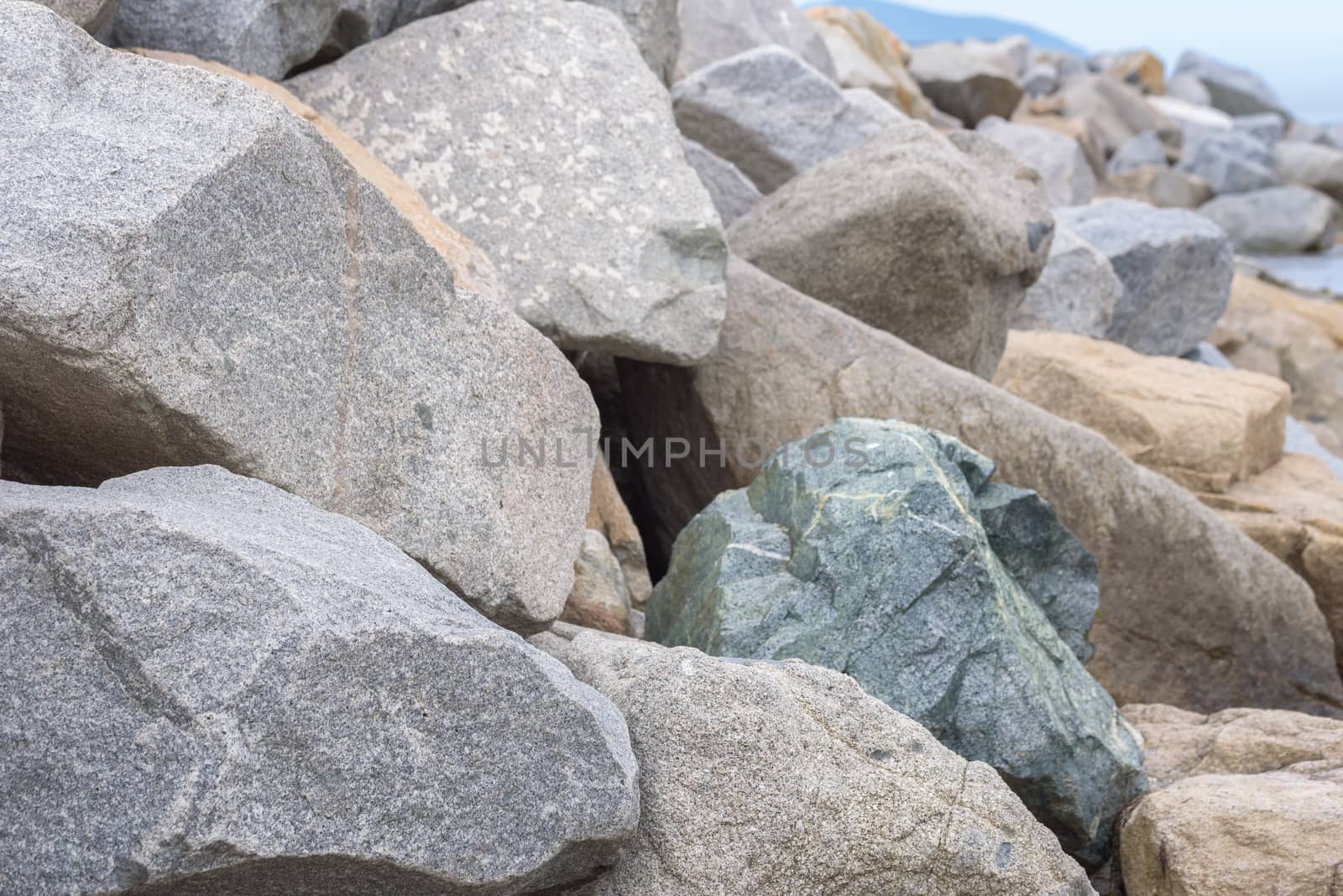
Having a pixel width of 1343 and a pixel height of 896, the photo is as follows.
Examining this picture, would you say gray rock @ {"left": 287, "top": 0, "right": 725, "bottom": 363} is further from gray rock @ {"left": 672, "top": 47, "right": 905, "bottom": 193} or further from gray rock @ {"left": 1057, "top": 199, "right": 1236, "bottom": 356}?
gray rock @ {"left": 1057, "top": 199, "right": 1236, "bottom": 356}

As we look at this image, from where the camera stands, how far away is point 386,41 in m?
3.49

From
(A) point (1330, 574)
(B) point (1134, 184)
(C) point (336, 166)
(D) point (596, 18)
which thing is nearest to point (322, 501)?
Result: (C) point (336, 166)

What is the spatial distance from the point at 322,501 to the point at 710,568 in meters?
0.94

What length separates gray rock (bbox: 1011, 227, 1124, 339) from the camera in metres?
5.96

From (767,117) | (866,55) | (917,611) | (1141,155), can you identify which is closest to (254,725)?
(917,611)

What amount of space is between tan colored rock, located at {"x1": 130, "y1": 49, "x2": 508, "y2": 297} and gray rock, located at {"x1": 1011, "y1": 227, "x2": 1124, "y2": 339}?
3557 mm

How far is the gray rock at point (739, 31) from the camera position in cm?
722

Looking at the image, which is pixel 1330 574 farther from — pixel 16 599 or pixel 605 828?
pixel 16 599

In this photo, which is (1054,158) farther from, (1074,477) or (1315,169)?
(1315,169)

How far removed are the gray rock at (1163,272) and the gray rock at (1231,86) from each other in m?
19.4

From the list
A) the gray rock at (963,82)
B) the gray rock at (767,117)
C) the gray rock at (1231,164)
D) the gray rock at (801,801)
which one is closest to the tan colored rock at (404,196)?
the gray rock at (801,801)

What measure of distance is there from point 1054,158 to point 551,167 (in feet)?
25.6

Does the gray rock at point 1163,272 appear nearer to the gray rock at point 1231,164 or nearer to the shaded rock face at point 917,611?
the shaded rock face at point 917,611

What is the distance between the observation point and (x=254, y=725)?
1.56 m
